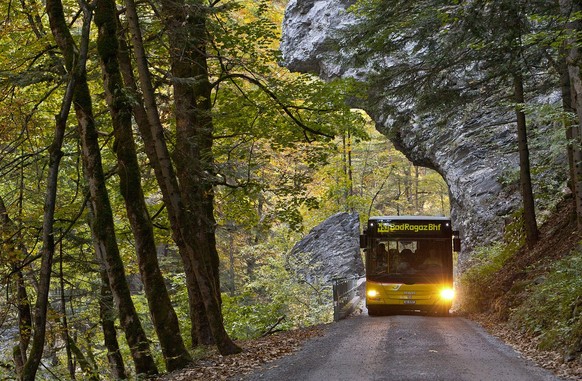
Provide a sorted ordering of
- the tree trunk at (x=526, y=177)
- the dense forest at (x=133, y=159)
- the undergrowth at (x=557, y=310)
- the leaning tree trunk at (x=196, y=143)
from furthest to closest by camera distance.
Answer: the tree trunk at (x=526, y=177)
the leaning tree trunk at (x=196, y=143)
the dense forest at (x=133, y=159)
the undergrowth at (x=557, y=310)

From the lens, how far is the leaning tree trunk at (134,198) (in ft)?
33.3

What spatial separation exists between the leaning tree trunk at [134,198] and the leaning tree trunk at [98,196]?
36cm

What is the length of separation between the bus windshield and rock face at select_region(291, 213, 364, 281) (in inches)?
524

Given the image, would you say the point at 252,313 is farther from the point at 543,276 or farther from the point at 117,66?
the point at 117,66

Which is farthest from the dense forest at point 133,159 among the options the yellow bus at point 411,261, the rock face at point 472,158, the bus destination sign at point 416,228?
the rock face at point 472,158

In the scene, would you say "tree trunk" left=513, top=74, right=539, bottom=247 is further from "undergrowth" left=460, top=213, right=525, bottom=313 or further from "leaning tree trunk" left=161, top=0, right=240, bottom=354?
"leaning tree trunk" left=161, top=0, right=240, bottom=354

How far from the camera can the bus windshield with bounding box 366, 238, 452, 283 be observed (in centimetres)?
1723

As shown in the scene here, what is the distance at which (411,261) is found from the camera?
687 inches

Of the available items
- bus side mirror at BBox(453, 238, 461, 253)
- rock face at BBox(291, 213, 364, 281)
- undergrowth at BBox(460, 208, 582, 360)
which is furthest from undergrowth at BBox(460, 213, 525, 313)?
rock face at BBox(291, 213, 364, 281)

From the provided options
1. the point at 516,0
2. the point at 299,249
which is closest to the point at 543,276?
the point at 516,0

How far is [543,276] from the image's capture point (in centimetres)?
1414

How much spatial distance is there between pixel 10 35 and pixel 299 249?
72.7 ft

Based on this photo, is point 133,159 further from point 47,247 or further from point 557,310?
point 557,310

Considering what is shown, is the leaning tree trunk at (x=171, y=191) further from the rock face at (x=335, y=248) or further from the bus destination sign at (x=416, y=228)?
the rock face at (x=335, y=248)
